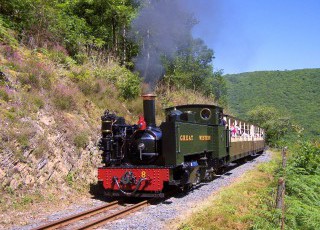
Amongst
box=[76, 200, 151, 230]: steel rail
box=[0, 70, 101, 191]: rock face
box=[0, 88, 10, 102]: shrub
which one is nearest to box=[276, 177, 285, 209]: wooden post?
box=[76, 200, 151, 230]: steel rail

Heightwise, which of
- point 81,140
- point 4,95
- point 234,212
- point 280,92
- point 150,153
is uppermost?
point 280,92

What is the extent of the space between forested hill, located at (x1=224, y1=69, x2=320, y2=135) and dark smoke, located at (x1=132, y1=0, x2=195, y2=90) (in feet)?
150

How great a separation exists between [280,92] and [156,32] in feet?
244

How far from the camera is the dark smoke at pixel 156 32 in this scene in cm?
1741

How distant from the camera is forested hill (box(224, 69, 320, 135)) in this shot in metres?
73.5

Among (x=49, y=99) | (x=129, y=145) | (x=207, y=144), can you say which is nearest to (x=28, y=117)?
(x=49, y=99)

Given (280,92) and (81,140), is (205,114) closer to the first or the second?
(81,140)

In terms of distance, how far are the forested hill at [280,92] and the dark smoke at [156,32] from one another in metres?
45.8

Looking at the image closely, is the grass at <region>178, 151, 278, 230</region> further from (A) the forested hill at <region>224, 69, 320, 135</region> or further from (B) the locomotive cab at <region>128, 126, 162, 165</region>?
(A) the forested hill at <region>224, 69, 320, 135</region>

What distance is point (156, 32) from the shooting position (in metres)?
18.4

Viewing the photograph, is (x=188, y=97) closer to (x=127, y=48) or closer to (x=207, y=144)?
(x=127, y=48)

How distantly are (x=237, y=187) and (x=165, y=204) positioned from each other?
2.71 m

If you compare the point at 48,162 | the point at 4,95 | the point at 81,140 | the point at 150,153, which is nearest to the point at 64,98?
the point at 81,140

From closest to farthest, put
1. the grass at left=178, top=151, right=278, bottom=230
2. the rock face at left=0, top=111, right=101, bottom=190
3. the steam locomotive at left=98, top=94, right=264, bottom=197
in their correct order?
the grass at left=178, top=151, right=278, bottom=230 < the rock face at left=0, top=111, right=101, bottom=190 < the steam locomotive at left=98, top=94, right=264, bottom=197
